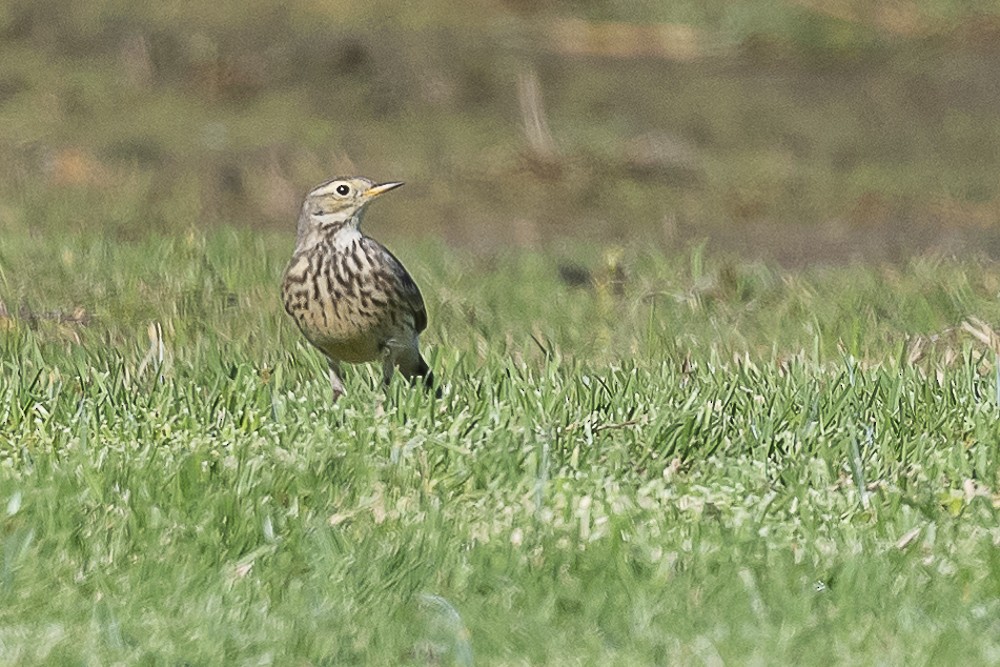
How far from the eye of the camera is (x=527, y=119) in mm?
14078

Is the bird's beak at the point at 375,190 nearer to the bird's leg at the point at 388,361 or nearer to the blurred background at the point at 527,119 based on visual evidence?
the bird's leg at the point at 388,361

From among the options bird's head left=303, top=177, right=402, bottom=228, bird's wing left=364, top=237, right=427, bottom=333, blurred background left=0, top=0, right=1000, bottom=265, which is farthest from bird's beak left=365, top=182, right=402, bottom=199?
blurred background left=0, top=0, right=1000, bottom=265

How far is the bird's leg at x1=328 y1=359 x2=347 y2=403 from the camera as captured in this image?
658cm

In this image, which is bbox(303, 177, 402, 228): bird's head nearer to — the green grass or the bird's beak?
the bird's beak

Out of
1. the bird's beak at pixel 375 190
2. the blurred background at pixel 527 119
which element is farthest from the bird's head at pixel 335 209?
the blurred background at pixel 527 119

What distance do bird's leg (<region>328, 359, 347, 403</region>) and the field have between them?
57mm

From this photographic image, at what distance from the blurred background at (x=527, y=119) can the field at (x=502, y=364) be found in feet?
0.16

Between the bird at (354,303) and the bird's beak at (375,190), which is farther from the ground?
the bird's beak at (375,190)

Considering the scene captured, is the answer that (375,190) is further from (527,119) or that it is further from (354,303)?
(527,119)

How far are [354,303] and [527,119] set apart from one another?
22.8 feet

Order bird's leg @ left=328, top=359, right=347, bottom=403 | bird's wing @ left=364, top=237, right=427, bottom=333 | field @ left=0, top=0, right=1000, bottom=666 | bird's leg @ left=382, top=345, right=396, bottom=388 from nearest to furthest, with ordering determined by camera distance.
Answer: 1. field @ left=0, top=0, right=1000, bottom=666
2. bird's leg @ left=328, top=359, right=347, bottom=403
3. bird's leg @ left=382, top=345, right=396, bottom=388
4. bird's wing @ left=364, top=237, right=427, bottom=333

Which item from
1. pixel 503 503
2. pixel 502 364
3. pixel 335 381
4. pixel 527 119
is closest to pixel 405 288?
pixel 335 381

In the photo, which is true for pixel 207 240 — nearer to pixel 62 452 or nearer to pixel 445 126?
pixel 62 452

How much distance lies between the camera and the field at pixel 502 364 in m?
4.65
